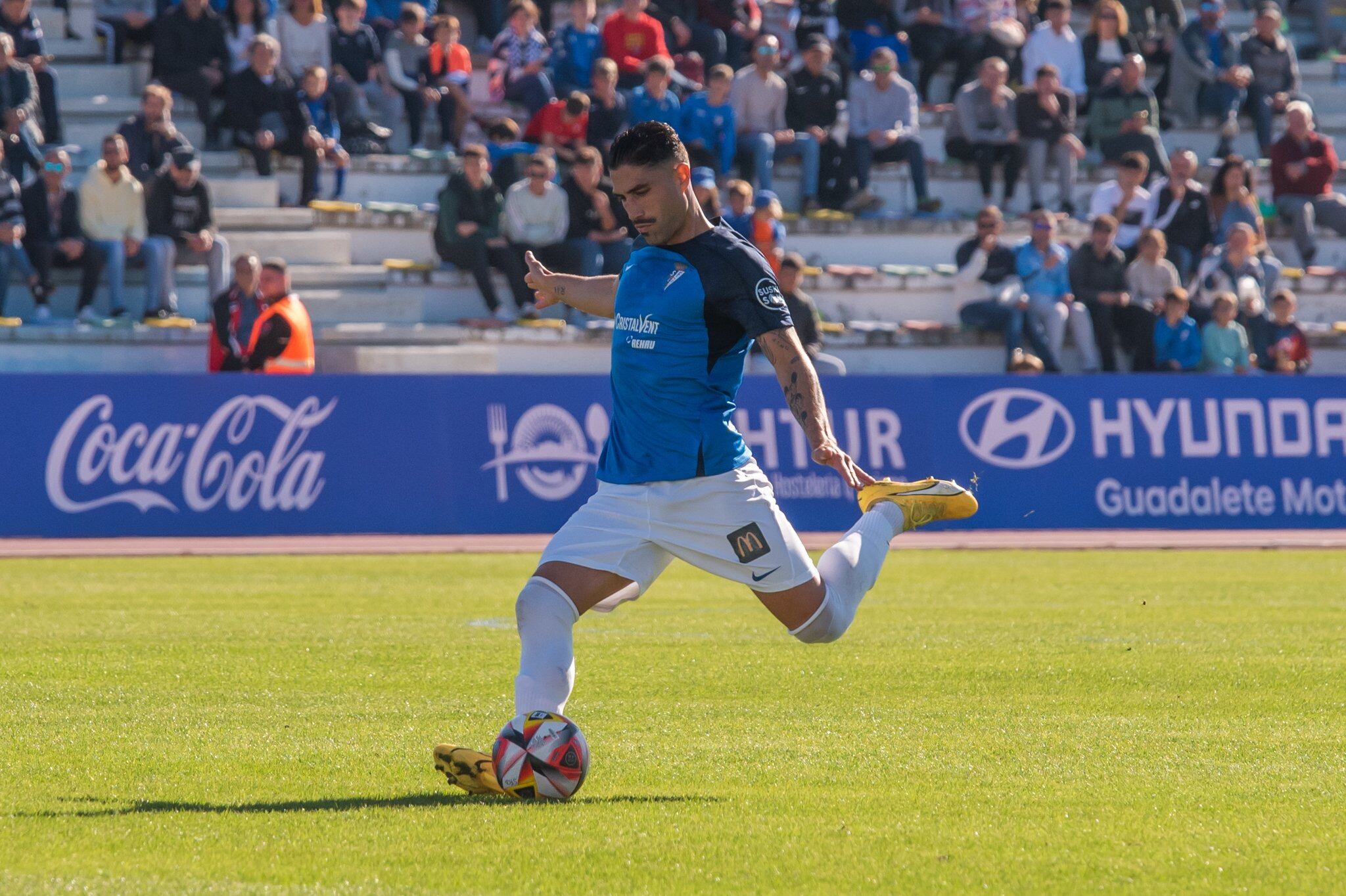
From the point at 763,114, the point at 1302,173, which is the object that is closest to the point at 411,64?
the point at 763,114

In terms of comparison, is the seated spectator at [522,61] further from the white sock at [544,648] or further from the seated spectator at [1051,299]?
the white sock at [544,648]

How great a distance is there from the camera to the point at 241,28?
863 inches

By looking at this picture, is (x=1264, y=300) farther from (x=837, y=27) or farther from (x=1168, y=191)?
(x=837, y=27)

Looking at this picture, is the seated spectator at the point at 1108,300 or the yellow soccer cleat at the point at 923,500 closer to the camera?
the yellow soccer cleat at the point at 923,500

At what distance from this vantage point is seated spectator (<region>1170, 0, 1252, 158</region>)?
25453 mm

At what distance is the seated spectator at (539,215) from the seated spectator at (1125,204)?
6.42 metres

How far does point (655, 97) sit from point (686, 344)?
1549 centimetres

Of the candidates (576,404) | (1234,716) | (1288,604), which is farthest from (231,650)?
(576,404)

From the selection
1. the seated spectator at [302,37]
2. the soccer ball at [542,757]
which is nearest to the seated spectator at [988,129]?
the seated spectator at [302,37]

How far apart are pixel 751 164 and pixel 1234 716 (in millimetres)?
15749

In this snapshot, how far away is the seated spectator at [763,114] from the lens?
2253 cm

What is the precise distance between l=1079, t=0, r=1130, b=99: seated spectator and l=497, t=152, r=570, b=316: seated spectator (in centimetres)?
823

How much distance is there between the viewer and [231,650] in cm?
955

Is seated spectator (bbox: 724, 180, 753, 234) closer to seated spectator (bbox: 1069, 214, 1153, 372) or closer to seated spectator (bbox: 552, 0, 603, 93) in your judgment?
seated spectator (bbox: 552, 0, 603, 93)
